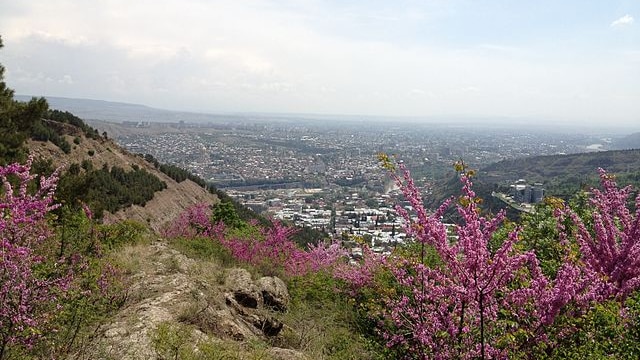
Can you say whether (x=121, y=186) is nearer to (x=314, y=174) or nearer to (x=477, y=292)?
(x=477, y=292)

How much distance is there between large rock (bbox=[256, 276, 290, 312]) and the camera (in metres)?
8.29

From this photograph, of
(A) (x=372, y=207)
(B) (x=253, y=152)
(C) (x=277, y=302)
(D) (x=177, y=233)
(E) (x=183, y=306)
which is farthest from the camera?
(B) (x=253, y=152)

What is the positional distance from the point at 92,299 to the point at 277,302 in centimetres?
343

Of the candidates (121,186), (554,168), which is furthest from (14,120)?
(554,168)

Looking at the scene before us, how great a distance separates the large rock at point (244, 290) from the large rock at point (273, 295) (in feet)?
0.61

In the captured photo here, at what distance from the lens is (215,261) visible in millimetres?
10633

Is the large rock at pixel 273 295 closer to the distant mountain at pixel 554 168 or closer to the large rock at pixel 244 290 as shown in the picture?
the large rock at pixel 244 290

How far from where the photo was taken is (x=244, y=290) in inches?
311

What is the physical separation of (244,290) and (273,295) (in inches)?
28.9

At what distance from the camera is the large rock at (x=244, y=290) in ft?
25.5

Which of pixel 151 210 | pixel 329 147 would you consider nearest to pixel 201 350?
pixel 151 210

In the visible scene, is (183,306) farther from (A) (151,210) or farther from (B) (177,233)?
(A) (151,210)

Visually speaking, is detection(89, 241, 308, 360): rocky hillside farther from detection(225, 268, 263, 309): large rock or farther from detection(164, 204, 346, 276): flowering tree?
detection(164, 204, 346, 276): flowering tree

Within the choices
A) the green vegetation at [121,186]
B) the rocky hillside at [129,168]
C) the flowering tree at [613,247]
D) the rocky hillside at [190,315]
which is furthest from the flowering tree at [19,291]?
the rocky hillside at [129,168]
